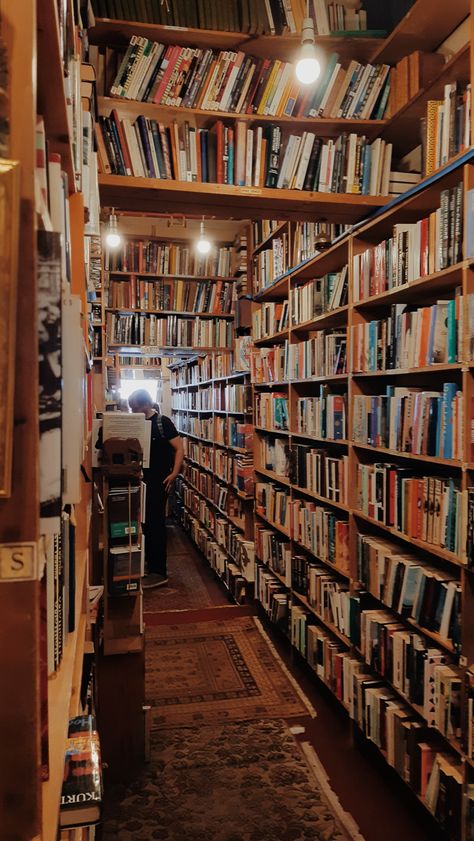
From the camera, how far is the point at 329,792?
2.36 m

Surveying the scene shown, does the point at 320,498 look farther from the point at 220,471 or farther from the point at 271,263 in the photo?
the point at 220,471

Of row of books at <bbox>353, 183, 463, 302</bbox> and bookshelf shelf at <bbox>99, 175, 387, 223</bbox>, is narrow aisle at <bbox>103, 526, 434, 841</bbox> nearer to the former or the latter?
row of books at <bbox>353, 183, 463, 302</bbox>

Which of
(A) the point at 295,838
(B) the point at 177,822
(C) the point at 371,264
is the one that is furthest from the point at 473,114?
(B) the point at 177,822

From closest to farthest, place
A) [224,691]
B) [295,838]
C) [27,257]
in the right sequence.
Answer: [27,257] → [295,838] → [224,691]

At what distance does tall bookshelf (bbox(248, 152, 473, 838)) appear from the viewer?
1889 mm

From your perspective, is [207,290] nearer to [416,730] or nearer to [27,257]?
[416,730]

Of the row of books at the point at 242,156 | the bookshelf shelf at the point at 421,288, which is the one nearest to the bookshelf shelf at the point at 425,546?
the bookshelf shelf at the point at 421,288

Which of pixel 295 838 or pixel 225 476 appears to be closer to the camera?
pixel 295 838

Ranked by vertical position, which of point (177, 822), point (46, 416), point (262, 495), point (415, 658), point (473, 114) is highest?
point (473, 114)

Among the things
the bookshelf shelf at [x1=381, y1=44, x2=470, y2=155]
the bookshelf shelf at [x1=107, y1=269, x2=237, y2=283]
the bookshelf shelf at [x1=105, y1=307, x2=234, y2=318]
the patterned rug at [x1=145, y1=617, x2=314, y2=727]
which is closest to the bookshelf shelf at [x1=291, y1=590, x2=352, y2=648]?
the patterned rug at [x1=145, y1=617, x2=314, y2=727]

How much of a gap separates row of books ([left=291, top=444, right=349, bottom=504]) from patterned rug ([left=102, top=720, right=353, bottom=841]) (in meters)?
1.17

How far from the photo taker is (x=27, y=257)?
0.61 metres

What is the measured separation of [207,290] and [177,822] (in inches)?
171

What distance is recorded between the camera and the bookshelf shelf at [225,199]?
245 centimetres
